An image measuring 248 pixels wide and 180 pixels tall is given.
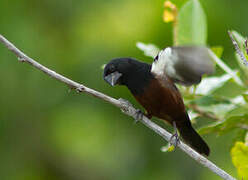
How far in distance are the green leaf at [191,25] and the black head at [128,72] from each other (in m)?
0.34

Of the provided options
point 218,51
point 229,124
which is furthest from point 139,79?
point 229,124

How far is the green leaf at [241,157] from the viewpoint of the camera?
2508 millimetres

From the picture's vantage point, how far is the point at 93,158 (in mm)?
5355

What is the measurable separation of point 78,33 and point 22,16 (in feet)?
2.22

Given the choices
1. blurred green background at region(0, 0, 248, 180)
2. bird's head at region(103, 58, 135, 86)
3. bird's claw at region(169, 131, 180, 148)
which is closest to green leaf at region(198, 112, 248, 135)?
bird's claw at region(169, 131, 180, 148)

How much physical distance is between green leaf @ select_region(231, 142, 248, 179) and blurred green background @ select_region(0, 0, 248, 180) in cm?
250

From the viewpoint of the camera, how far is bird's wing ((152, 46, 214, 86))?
271 centimetres

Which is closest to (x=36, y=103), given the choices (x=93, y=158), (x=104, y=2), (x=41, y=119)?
(x=41, y=119)

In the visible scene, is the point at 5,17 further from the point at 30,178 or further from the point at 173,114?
the point at 173,114

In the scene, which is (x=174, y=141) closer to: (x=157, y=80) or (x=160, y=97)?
(x=160, y=97)

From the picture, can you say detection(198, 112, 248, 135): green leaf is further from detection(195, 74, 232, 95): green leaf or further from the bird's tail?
the bird's tail

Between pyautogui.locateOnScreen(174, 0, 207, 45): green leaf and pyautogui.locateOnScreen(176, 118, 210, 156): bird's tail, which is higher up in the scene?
pyautogui.locateOnScreen(174, 0, 207, 45): green leaf

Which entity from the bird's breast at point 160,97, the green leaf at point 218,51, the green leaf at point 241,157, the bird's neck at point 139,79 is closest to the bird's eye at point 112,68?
the bird's neck at point 139,79

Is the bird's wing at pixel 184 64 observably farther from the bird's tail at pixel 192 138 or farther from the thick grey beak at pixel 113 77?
the bird's tail at pixel 192 138
